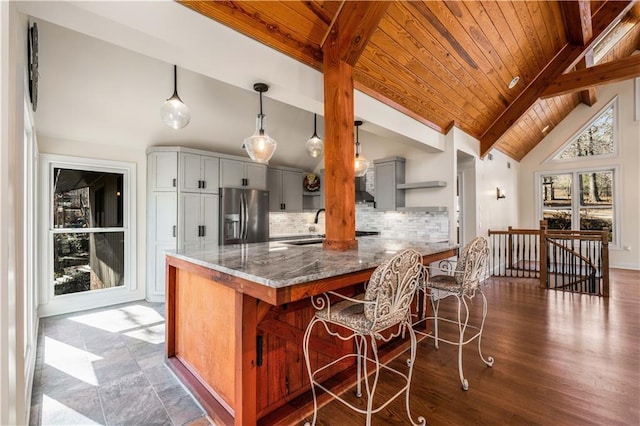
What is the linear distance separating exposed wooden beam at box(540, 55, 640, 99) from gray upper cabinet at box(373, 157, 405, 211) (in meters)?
2.45

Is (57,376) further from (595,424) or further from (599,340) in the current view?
(599,340)

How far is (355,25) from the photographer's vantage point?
Result: 2430 millimetres

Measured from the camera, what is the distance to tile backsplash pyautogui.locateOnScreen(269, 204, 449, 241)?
186 inches

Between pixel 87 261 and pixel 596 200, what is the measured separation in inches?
422

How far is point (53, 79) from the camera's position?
10.2 feet

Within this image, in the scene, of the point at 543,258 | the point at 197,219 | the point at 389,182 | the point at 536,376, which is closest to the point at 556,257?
the point at 543,258

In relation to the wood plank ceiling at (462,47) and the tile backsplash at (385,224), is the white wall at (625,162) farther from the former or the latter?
the tile backsplash at (385,224)

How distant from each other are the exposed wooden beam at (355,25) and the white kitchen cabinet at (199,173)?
303 centimetres

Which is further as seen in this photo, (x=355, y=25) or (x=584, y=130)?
(x=584, y=130)

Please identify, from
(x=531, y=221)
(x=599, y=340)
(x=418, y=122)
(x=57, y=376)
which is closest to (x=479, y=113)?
(x=418, y=122)

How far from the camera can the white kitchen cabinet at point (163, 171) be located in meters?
4.51

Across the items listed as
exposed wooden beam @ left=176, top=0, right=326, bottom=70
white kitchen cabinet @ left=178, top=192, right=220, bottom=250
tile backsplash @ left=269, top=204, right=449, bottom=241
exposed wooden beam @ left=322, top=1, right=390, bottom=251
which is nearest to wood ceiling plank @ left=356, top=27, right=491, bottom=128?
exposed wooden beam @ left=322, top=1, right=390, bottom=251

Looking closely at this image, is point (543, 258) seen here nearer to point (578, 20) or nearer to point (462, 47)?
point (578, 20)

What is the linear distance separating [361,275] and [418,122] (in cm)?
303
